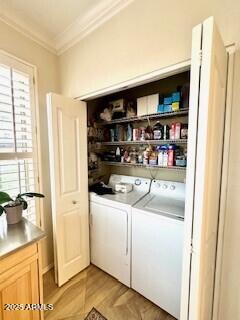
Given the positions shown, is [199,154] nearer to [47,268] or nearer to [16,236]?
[16,236]

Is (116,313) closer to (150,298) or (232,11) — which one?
(150,298)

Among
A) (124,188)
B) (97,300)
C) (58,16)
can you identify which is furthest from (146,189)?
(58,16)

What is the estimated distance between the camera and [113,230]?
5.97 ft

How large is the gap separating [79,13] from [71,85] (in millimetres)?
646

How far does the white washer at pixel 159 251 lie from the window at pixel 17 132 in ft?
3.87

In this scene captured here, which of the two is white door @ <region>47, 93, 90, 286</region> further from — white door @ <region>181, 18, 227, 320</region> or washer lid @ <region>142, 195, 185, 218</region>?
white door @ <region>181, 18, 227, 320</region>

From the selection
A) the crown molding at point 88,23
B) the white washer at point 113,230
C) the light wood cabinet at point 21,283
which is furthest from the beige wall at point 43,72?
the light wood cabinet at point 21,283

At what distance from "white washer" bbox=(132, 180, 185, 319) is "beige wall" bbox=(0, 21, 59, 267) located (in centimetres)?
108

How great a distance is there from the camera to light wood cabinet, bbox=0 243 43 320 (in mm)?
1021

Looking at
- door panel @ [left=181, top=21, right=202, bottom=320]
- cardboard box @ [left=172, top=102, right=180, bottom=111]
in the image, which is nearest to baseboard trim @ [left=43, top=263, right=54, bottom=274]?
door panel @ [left=181, top=21, right=202, bottom=320]

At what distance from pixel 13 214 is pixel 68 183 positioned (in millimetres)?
582

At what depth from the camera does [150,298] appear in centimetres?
159

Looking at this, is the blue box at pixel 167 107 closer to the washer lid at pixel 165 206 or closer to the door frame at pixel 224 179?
the door frame at pixel 224 179

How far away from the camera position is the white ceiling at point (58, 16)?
140 centimetres
